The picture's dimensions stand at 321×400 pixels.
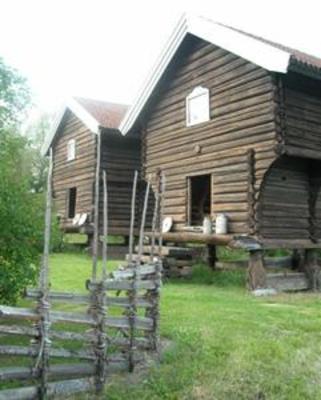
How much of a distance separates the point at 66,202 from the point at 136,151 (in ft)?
15.6

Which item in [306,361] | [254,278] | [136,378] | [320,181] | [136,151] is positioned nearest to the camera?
[136,378]

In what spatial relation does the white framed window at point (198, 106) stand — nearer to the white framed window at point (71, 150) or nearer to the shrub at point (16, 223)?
the shrub at point (16, 223)

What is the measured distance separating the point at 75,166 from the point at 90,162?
174 centimetres

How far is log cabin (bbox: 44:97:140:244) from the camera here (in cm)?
2172

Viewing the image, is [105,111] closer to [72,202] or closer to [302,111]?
[72,202]

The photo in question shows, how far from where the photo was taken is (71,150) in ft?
82.0

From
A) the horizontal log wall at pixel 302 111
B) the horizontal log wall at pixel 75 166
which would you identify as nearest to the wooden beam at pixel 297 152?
the horizontal log wall at pixel 302 111

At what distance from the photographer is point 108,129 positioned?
2080 cm

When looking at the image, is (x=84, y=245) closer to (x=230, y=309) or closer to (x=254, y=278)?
(x=254, y=278)

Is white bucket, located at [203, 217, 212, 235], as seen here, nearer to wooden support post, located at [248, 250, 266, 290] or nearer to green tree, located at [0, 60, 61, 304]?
wooden support post, located at [248, 250, 266, 290]

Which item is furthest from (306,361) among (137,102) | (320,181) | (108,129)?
(108,129)

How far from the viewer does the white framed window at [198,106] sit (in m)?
15.0

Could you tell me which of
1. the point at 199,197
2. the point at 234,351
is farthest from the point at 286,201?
the point at 234,351

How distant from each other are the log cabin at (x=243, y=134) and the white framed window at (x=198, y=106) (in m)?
0.03
